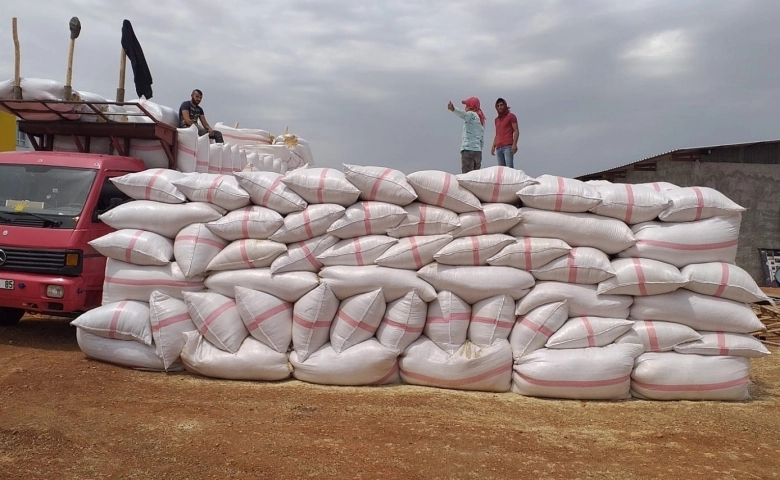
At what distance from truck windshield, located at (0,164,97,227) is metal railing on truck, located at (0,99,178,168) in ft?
2.31

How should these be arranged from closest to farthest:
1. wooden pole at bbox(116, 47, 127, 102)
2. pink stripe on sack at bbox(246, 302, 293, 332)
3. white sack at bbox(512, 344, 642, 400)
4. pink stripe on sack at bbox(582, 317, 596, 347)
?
white sack at bbox(512, 344, 642, 400) < pink stripe on sack at bbox(582, 317, 596, 347) < pink stripe on sack at bbox(246, 302, 293, 332) < wooden pole at bbox(116, 47, 127, 102)

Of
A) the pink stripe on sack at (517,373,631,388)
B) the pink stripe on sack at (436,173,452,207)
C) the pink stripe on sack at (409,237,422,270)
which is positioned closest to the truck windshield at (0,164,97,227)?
the pink stripe on sack at (409,237,422,270)

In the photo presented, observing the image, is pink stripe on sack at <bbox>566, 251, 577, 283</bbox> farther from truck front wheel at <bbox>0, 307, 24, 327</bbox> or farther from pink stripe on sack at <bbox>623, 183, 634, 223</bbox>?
truck front wheel at <bbox>0, 307, 24, 327</bbox>

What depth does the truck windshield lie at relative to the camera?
531 cm

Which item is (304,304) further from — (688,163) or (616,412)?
(688,163)

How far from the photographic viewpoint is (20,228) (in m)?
5.19

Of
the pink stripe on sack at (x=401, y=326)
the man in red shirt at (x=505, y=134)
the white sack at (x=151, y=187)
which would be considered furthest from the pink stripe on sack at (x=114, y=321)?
the man in red shirt at (x=505, y=134)

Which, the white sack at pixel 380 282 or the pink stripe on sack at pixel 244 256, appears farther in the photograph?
the pink stripe on sack at pixel 244 256

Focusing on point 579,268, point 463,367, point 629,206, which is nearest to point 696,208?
point 629,206

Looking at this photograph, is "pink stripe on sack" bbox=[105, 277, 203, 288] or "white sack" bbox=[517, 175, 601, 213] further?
"pink stripe on sack" bbox=[105, 277, 203, 288]

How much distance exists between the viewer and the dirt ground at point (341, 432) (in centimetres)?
303

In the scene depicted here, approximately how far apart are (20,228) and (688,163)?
14775 millimetres

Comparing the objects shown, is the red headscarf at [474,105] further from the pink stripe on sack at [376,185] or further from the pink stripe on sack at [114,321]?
the pink stripe on sack at [114,321]

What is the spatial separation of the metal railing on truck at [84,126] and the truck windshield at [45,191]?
70cm
